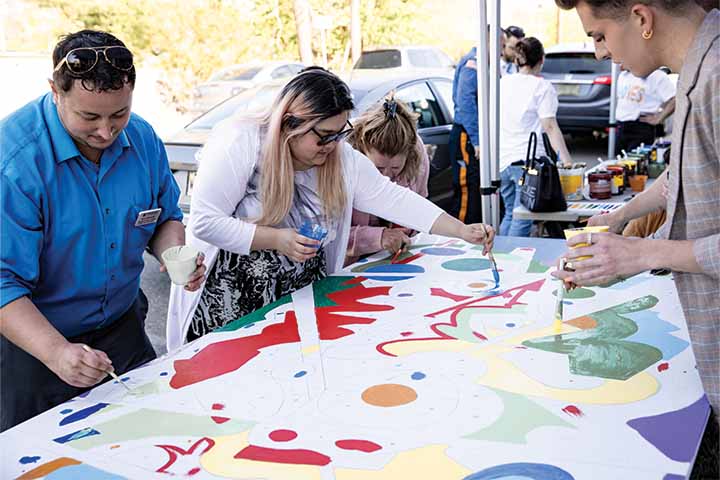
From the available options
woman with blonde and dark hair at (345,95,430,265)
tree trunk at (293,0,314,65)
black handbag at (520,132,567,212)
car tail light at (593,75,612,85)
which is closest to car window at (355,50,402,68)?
tree trunk at (293,0,314,65)

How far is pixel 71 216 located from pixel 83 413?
1.86 feet

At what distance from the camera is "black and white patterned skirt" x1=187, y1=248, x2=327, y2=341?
2559 millimetres

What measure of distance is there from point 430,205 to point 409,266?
27 centimetres

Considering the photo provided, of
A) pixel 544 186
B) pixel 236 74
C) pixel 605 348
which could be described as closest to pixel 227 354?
pixel 605 348

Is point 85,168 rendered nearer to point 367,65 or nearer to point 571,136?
point 571,136

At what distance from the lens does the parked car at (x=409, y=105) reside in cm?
527

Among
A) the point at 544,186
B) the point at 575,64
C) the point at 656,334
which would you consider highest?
the point at 575,64

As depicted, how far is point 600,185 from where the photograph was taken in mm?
4441

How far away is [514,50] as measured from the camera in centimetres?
517

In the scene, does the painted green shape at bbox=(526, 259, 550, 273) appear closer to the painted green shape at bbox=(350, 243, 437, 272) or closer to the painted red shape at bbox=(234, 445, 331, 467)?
the painted green shape at bbox=(350, 243, 437, 272)

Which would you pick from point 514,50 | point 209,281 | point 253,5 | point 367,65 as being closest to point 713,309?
point 209,281

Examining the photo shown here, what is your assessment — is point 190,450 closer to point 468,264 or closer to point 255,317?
point 255,317

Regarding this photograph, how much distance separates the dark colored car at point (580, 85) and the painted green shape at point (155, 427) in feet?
30.3

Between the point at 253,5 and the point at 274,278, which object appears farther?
the point at 253,5
